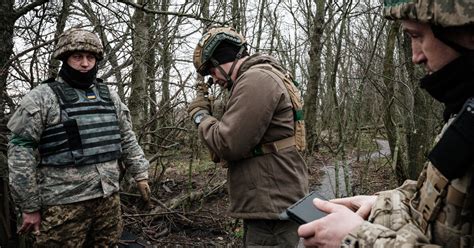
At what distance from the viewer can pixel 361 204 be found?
4.92 ft

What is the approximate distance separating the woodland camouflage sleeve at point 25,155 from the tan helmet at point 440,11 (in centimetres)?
273

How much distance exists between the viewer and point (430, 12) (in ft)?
3.68

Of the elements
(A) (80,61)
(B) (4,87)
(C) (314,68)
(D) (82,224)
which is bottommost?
(D) (82,224)

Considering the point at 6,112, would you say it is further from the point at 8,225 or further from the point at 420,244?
the point at 420,244

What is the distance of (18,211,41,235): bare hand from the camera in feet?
9.54

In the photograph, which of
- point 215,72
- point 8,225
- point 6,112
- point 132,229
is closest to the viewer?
point 215,72

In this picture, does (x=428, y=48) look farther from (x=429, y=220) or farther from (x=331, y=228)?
(x=331, y=228)

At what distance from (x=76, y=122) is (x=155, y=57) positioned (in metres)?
Answer: 3.92

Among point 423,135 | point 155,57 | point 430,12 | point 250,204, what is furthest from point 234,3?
point 430,12

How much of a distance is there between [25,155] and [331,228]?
8.37ft

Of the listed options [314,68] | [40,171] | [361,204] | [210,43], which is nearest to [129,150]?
[40,171]

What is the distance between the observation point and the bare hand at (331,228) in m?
1.25

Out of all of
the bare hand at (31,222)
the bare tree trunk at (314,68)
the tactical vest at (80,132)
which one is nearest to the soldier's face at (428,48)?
the tactical vest at (80,132)

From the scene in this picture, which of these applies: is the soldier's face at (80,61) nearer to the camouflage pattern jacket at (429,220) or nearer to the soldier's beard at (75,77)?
the soldier's beard at (75,77)
